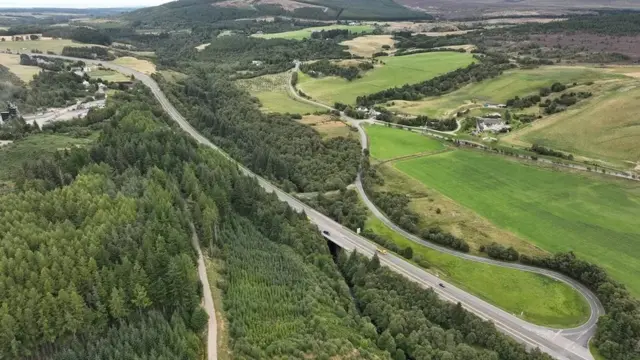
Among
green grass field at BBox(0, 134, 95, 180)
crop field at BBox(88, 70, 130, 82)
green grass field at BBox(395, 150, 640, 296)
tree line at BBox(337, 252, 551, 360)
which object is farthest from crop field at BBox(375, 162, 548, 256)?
crop field at BBox(88, 70, 130, 82)

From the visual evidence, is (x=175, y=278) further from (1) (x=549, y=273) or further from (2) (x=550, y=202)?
(2) (x=550, y=202)

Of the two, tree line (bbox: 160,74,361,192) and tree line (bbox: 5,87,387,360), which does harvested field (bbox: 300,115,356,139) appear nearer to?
tree line (bbox: 160,74,361,192)

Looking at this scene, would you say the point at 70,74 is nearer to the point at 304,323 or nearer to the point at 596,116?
the point at 304,323

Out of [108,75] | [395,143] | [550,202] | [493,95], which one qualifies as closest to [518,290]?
[550,202]

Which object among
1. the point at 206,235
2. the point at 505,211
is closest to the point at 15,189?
the point at 206,235

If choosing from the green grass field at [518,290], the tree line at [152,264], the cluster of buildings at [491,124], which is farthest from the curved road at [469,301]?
the cluster of buildings at [491,124]

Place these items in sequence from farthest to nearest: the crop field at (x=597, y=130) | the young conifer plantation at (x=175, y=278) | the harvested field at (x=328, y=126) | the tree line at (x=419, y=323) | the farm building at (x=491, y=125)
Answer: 1. the farm building at (x=491, y=125)
2. the harvested field at (x=328, y=126)
3. the crop field at (x=597, y=130)
4. the tree line at (x=419, y=323)
5. the young conifer plantation at (x=175, y=278)

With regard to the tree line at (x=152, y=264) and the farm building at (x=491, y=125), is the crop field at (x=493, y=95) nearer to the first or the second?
the farm building at (x=491, y=125)
